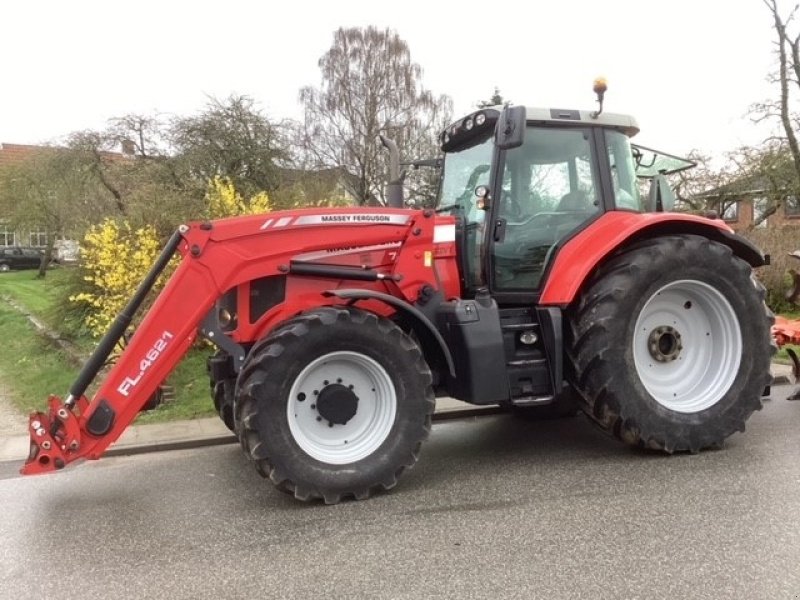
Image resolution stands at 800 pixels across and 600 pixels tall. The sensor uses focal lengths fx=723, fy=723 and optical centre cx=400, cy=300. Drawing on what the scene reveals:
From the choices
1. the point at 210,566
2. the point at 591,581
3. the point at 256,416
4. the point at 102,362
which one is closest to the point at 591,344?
the point at 591,581

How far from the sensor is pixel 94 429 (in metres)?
4.38

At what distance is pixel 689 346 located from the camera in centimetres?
562

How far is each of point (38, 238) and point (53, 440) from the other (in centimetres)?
3311

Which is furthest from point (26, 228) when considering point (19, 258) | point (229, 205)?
point (229, 205)

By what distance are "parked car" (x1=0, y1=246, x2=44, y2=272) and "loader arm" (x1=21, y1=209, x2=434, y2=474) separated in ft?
133

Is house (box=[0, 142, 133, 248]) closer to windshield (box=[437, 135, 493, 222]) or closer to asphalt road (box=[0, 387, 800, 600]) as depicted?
windshield (box=[437, 135, 493, 222])

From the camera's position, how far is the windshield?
18.0 feet

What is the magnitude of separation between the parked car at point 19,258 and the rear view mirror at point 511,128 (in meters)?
41.3

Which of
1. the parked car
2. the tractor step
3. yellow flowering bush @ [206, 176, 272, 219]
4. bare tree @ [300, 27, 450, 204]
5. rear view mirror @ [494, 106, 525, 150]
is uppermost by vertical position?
bare tree @ [300, 27, 450, 204]

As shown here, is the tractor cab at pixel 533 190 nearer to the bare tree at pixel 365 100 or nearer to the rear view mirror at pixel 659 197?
the rear view mirror at pixel 659 197

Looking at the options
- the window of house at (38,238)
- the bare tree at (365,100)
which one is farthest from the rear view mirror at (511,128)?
the window of house at (38,238)

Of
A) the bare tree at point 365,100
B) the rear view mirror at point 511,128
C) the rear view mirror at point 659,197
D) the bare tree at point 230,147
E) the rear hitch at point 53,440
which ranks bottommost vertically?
the rear hitch at point 53,440

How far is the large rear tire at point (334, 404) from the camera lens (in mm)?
4348

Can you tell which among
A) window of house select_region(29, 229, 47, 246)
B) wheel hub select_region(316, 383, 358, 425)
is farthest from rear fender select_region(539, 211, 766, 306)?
window of house select_region(29, 229, 47, 246)
